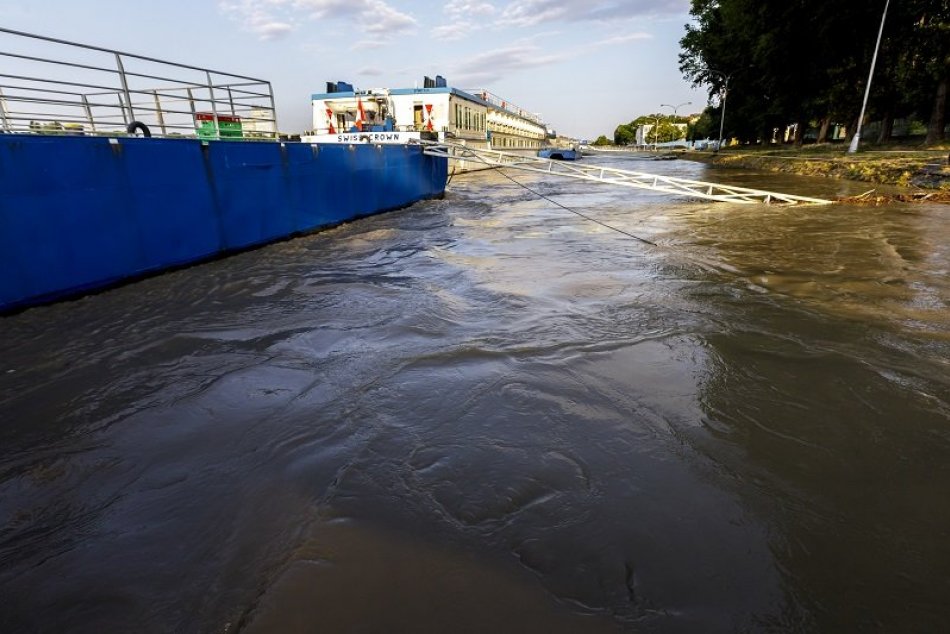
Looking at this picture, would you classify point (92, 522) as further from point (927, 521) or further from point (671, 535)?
point (927, 521)

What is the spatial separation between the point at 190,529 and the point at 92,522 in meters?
0.55

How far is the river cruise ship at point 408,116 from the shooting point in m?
17.2

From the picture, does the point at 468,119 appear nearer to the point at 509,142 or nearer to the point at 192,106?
the point at 509,142

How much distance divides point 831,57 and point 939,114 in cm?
879

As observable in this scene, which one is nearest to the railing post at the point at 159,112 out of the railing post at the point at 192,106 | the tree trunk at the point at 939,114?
the railing post at the point at 192,106

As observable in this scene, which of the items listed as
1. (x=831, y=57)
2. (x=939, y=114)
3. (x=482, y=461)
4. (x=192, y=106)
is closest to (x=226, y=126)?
(x=192, y=106)

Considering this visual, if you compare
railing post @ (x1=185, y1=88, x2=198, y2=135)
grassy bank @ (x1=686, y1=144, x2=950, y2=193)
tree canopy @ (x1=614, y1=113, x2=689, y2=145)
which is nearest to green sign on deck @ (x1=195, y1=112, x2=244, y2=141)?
railing post @ (x1=185, y1=88, x2=198, y2=135)

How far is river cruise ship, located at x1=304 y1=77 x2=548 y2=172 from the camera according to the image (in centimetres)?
1723

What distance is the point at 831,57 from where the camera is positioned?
96.8 feet

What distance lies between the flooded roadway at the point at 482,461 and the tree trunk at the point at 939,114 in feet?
82.1

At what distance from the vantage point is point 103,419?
11.3 ft

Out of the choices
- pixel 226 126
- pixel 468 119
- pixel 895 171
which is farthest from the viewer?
pixel 468 119

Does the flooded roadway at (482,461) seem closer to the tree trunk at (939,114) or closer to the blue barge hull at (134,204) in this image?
the blue barge hull at (134,204)

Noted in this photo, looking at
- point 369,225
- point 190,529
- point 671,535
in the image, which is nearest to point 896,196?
point 369,225
